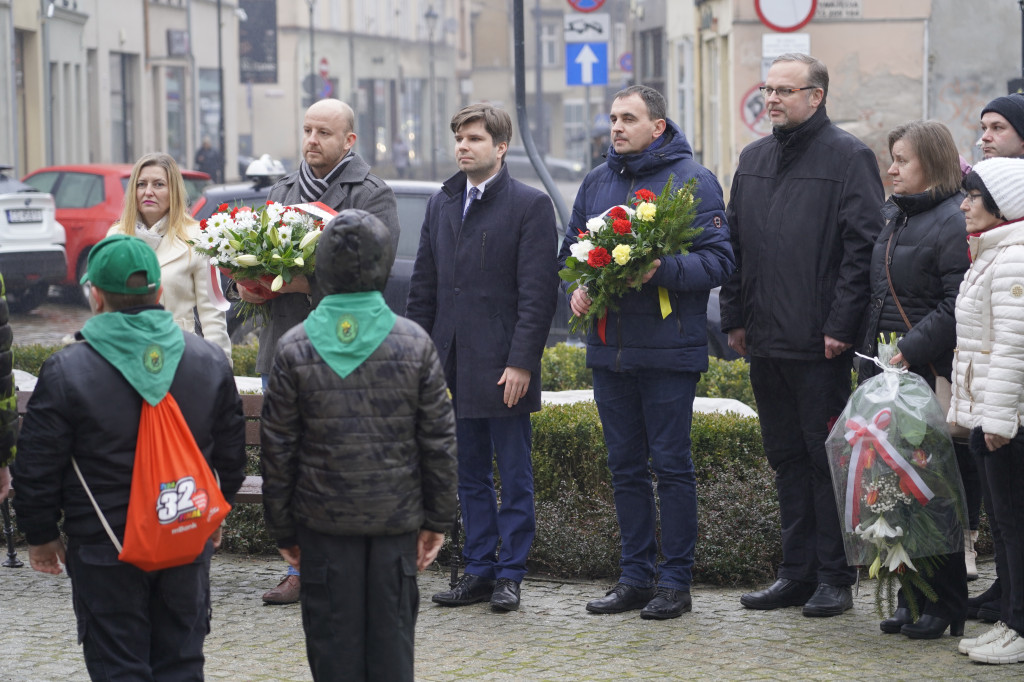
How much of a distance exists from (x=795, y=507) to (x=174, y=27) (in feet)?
149

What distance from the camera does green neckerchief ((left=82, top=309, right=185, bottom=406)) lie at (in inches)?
166

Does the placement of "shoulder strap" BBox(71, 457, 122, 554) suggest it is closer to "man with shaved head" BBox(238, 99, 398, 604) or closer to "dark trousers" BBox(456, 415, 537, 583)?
"man with shaved head" BBox(238, 99, 398, 604)

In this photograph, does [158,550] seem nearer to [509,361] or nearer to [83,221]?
[509,361]

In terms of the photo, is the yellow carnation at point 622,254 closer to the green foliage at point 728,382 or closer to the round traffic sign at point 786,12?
the green foliage at point 728,382

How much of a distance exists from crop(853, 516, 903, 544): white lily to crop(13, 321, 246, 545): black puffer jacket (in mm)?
2634

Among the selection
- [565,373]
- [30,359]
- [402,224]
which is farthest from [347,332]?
[402,224]

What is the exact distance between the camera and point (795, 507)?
6371 mm

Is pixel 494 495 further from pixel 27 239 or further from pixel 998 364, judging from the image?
pixel 27 239

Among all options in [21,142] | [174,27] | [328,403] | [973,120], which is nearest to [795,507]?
[328,403]

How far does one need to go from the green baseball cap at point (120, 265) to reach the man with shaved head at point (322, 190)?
194 centimetres

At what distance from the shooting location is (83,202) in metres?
19.9

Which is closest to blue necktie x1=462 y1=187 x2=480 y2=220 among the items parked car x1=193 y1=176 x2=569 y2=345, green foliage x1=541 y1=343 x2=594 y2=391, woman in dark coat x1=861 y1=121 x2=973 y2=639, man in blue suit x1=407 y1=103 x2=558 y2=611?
man in blue suit x1=407 y1=103 x2=558 y2=611

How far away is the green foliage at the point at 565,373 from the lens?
31.7 ft

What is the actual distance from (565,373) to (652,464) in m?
3.42
